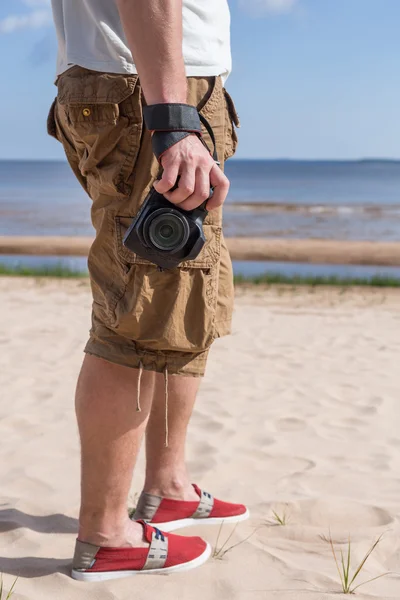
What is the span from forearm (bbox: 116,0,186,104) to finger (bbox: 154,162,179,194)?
14 centimetres

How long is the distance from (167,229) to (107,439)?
526 millimetres

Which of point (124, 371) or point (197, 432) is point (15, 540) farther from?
point (197, 432)

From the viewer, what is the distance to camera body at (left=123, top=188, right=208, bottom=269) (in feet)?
5.10

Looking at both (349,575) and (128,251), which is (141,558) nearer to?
(349,575)

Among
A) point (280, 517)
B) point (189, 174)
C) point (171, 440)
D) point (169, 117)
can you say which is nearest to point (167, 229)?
point (189, 174)

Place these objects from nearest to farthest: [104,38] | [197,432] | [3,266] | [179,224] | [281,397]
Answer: [179,224] → [104,38] → [197,432] → [281,397] → [3,266]

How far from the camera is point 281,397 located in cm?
361

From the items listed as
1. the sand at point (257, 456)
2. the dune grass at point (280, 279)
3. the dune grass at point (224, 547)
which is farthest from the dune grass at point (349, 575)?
the dune grass at point (280, 279)

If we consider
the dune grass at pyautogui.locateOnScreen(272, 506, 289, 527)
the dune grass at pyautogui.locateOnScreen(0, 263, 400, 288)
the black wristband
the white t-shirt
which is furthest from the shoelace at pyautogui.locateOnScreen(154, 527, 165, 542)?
the dune grass at pyautogui.locateOnScreen(0, 263, 400, 288)

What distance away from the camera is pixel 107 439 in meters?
1.79

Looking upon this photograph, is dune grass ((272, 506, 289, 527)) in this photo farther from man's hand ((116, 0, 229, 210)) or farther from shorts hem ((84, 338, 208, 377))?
man's hand ((116, 0, 229, 210))

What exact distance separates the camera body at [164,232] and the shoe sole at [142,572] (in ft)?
2.49

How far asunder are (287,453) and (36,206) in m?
21.0

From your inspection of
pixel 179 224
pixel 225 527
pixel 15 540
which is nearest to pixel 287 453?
pixel 225 527
